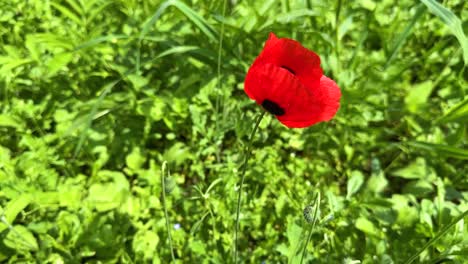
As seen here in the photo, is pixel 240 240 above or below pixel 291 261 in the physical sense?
below

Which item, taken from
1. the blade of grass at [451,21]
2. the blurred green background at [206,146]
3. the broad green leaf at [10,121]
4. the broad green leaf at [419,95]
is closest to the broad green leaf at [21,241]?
the blurred green background at [206,146]

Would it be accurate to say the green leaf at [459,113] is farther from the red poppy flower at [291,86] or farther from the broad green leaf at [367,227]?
the red poppy flower at [291,86]

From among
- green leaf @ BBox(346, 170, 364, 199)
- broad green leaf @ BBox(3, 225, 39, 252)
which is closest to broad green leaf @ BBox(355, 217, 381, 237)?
green leaf @ BBox(346, 170, 364, 199)

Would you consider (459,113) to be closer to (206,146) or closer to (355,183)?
(355,183)

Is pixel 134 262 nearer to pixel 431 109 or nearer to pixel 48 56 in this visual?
pixel 48 56

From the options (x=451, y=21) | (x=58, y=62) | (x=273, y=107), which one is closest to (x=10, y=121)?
(x=58, y=62)

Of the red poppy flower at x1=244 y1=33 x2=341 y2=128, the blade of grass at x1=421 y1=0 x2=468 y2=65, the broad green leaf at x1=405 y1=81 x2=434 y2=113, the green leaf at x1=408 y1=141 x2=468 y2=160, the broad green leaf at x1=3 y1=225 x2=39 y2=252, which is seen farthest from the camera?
the broad green leaf at x1=405 y1=81 x2=434 y2=113

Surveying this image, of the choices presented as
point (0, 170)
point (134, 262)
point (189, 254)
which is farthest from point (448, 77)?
point (0, 170)

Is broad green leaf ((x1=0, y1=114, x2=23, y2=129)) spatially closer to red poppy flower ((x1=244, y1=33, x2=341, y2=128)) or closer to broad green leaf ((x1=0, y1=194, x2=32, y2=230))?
broad green leaf ((x1=0, y1=194, x2=32, y2=230))
